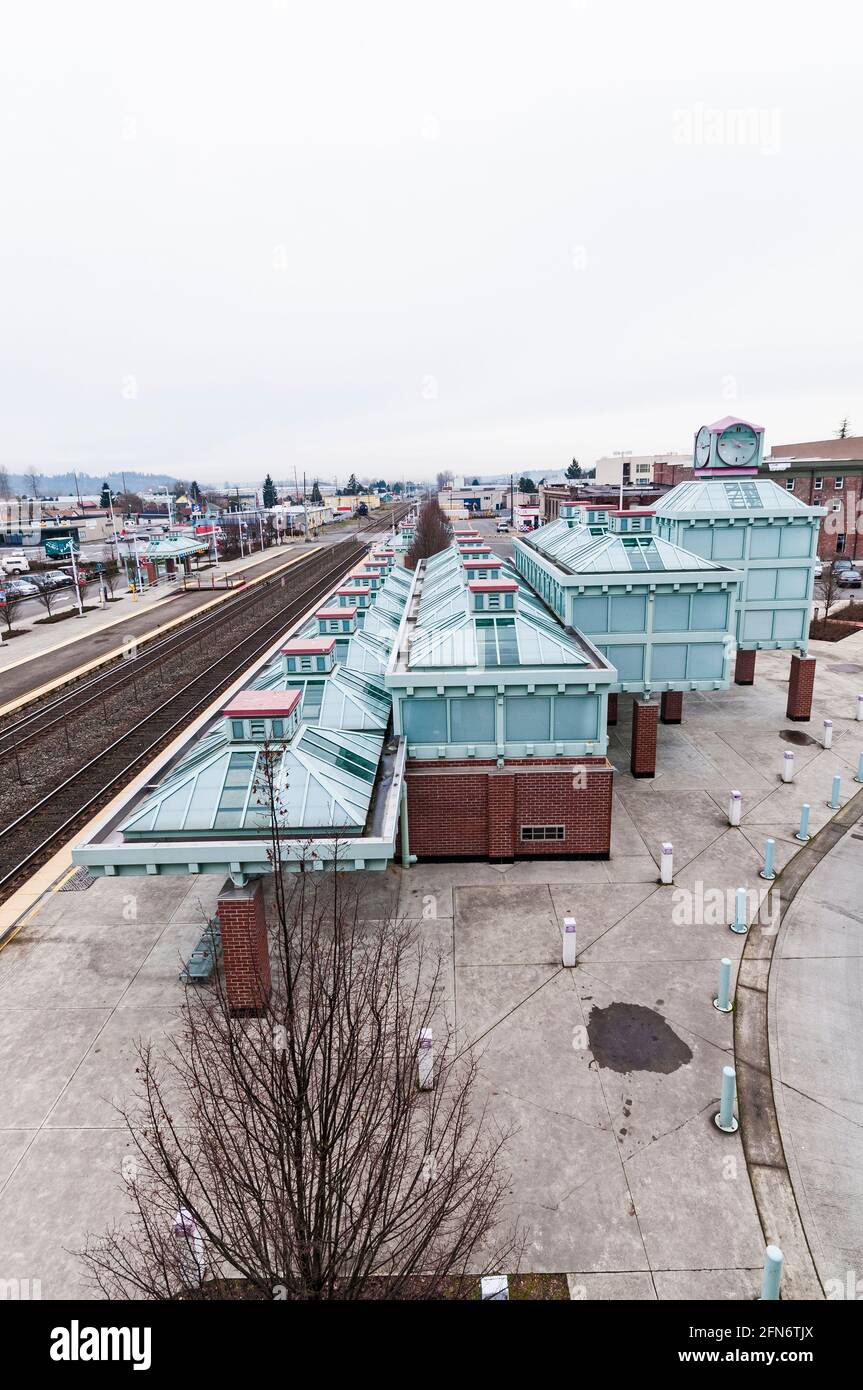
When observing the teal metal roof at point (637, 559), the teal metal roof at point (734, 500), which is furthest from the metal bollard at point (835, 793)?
the teal metal roof at point (734, 500)

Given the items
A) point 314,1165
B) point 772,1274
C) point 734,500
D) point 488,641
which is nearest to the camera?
point 314,1165

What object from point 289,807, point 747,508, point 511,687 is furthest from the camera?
point 747,508

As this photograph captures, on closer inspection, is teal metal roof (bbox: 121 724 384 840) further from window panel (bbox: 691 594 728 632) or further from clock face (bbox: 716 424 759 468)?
clock face (bbox: 716 424 759 468)

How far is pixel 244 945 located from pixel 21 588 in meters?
66.1

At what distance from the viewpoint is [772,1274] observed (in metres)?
8.10

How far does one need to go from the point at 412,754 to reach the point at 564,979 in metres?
6.61

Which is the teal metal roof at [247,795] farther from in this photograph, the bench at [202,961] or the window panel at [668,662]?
the window panel at [668,662]

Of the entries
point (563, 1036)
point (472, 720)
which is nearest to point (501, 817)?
point (472, 720)

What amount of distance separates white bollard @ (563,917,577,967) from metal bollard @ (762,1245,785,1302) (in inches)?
246

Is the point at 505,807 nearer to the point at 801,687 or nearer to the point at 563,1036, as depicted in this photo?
the point at 563,1036

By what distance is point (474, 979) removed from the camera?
14258 millimetres

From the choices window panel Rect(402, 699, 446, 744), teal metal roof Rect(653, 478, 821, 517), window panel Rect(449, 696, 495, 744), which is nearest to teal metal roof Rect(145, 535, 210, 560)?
teal metal roof Rect(653, 478, 821, 517)
